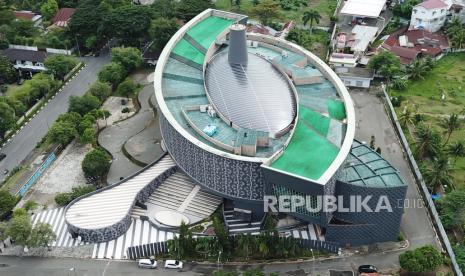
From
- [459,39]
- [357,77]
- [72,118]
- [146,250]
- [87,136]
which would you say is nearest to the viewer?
[146,250]

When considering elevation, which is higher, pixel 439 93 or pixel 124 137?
pixel 439 93

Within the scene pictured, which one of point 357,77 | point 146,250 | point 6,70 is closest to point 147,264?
point 146,250

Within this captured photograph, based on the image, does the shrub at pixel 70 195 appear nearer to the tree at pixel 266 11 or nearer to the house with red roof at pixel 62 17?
the house with red roof at pixel 62 17

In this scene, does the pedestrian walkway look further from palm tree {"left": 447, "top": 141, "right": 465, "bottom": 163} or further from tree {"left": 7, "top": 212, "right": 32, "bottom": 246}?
palm tree {"left": 447, "top": 141, "right": 465, "bottom": 163}

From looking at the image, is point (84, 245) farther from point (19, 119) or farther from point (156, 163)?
point (19, 119)

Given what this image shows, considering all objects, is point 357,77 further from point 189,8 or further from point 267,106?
point 189,8

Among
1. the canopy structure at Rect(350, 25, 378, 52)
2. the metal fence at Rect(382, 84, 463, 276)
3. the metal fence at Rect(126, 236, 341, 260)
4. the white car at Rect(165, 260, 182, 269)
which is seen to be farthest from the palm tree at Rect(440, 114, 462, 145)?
the white car at Rect(165, 260, 182, 269)
